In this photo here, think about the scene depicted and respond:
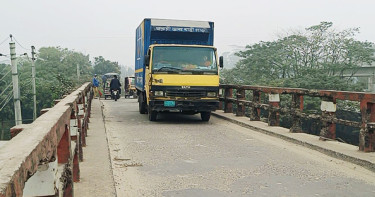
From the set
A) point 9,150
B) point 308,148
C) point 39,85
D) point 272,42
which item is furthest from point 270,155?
point 39,85

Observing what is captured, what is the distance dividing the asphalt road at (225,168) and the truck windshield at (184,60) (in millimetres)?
2340

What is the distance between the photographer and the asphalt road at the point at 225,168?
4.82 meters

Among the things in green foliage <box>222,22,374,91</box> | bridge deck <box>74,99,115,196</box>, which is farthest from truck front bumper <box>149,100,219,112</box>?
green foliage <box>222,22,374,91</box>

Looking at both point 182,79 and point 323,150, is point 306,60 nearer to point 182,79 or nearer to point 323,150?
point 182,79

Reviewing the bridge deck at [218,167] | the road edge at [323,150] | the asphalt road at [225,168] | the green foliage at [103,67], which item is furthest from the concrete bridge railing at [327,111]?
the green foliage at [103,67]

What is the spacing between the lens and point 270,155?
6.84 metres

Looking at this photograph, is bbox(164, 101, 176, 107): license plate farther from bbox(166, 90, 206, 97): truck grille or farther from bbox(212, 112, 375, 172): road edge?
bbox(212, 112, 375, 172): road edge

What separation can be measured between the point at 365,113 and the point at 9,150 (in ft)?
19.7

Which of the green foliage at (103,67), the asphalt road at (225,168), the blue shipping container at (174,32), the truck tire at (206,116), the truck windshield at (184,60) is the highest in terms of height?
the green foliage at (103,67)

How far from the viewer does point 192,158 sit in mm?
6559

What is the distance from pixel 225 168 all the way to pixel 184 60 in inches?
222

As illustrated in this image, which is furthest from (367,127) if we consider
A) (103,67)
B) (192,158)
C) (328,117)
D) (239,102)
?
(103,67)

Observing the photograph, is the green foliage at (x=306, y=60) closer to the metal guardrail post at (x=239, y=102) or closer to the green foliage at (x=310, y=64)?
the green foliage at (x=310, y=64)

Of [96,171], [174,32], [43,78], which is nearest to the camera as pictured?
[96,171]
